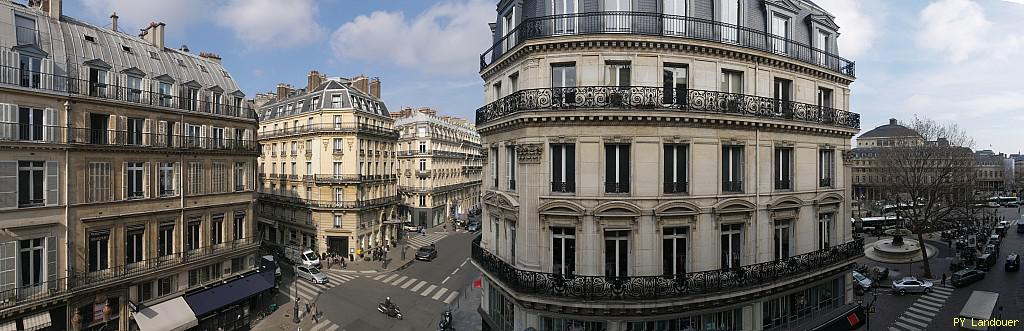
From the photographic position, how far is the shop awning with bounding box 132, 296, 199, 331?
22281 mm

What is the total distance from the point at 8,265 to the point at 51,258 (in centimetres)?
145

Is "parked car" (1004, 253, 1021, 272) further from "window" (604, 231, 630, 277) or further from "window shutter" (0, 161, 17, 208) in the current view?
"window shutter" (0, 161, 17, 208)

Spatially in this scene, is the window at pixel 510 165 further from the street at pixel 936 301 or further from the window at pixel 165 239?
the street at pixel 936 301

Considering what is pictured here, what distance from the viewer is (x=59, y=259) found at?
19734 mm

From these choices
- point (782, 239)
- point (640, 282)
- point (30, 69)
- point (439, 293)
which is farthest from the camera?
point (439, 293)

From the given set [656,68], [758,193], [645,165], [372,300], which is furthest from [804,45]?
[372,300]

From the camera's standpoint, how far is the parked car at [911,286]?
1262 inches

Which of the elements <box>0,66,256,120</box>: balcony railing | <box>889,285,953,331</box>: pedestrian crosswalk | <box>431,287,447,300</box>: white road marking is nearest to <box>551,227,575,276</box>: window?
<box>431,287,447,300</box>: white road marking

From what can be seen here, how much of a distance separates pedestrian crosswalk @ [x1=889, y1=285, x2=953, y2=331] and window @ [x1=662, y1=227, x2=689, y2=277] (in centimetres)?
1868

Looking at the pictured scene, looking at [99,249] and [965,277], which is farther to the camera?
[965,277]

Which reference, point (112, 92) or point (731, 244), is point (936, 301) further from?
point (112, 92)

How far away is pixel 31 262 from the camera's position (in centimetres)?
1877

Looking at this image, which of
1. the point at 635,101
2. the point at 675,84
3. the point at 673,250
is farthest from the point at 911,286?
the point at 635,101

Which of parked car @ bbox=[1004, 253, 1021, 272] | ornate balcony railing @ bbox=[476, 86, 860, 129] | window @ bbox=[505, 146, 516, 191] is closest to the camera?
ornate balcony railing @ bbox=[476, 86, 860, 129]
